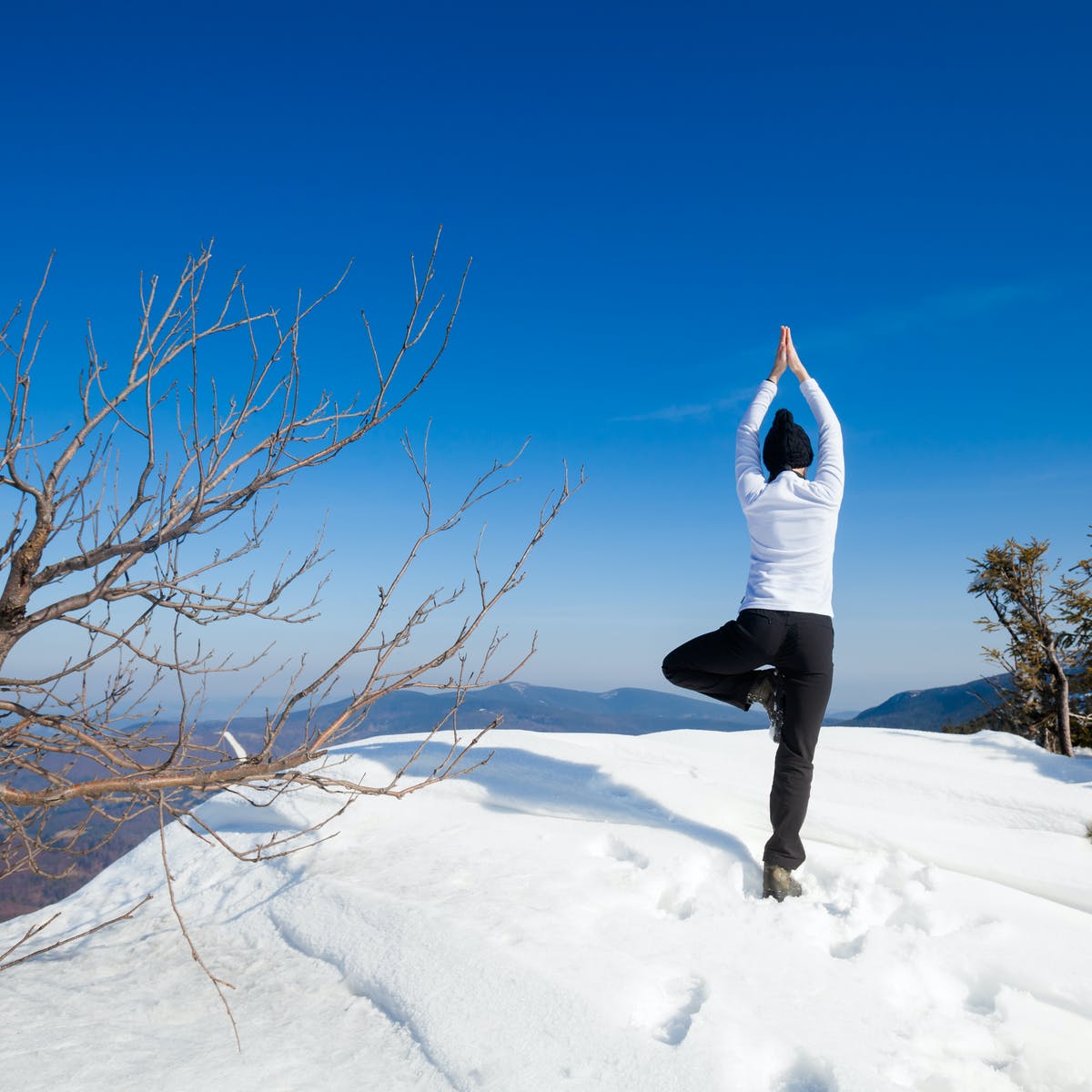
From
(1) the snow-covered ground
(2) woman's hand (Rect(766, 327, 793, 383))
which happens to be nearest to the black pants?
(1) the snow-covered ground

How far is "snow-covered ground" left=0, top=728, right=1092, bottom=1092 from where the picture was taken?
8.59 ft

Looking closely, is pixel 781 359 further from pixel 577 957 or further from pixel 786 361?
pixel 577 957

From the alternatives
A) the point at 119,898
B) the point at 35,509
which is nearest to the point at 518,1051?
the point at 35,509

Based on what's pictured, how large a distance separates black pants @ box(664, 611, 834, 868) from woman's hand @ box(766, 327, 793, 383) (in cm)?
140

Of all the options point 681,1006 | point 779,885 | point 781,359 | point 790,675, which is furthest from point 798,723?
point 781,359

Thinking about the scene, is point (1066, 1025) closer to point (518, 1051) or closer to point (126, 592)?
point (518, 1051)

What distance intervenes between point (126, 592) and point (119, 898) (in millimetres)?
2383

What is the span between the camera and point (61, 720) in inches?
128

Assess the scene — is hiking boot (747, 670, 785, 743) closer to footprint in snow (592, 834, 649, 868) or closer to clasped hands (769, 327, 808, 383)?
footprint in snow (592, 834, 649, 868)

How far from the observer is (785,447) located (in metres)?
4.23

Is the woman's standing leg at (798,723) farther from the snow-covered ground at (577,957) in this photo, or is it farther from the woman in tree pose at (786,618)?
the snow-covered ground at (577,957)

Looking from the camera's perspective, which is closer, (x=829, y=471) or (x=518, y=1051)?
(x=518, y=1051)

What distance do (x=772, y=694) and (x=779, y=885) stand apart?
97 centimetres

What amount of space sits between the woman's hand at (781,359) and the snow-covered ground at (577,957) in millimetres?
2642
